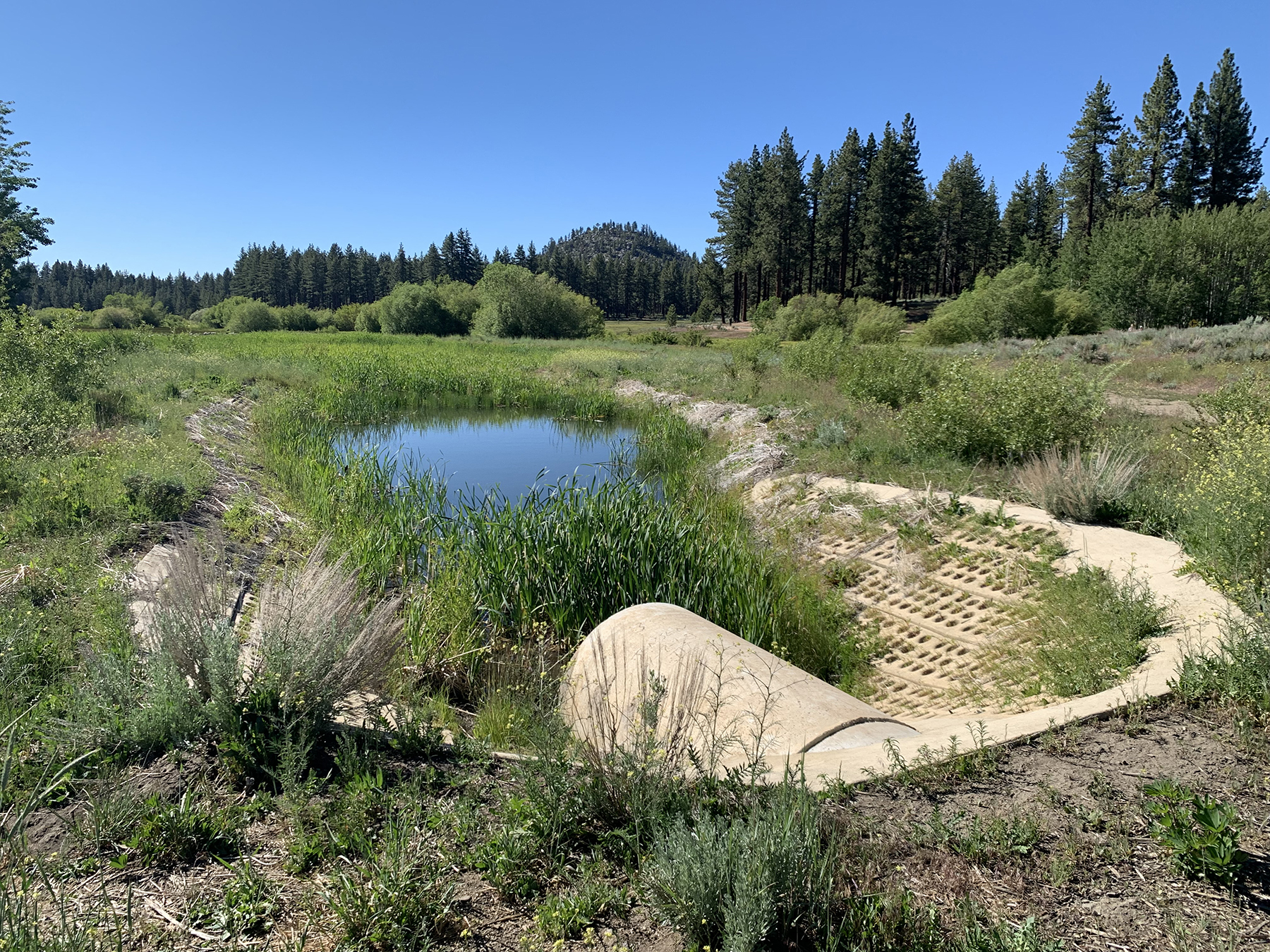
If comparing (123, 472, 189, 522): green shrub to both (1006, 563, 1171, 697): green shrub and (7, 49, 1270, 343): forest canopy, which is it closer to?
(1006, 563, 1171, 697): green shrub

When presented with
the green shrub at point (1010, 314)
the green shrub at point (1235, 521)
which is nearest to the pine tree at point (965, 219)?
the green shrub at point (1010, 314)

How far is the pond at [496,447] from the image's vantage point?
1290cm

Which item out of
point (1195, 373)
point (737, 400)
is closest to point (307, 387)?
point (737, 400)

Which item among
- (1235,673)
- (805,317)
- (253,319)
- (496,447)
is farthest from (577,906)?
(253,319)

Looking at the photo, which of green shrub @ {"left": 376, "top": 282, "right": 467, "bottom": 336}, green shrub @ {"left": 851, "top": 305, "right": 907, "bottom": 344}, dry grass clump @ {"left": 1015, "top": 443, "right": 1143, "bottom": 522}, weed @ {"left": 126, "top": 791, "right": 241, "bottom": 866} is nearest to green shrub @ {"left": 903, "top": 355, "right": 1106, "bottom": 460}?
dry grass clump @ {"left": 1015, "top": 443, "right": 1143, "bottom": 522}

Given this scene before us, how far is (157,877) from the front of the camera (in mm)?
2619

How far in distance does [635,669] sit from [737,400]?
13.6 m

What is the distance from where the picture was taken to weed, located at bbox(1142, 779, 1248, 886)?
2535 millimetres

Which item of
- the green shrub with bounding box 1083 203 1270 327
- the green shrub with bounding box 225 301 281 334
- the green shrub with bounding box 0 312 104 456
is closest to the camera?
the green shrub with bounding box 0 312 104 456

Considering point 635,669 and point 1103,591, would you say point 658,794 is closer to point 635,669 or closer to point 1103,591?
point 635,669

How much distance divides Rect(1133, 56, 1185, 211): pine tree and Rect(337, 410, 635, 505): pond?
161 ft

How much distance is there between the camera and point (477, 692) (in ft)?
17.3

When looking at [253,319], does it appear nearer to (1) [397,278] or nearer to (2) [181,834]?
(1) [397,278]

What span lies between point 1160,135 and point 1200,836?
60450 mm
